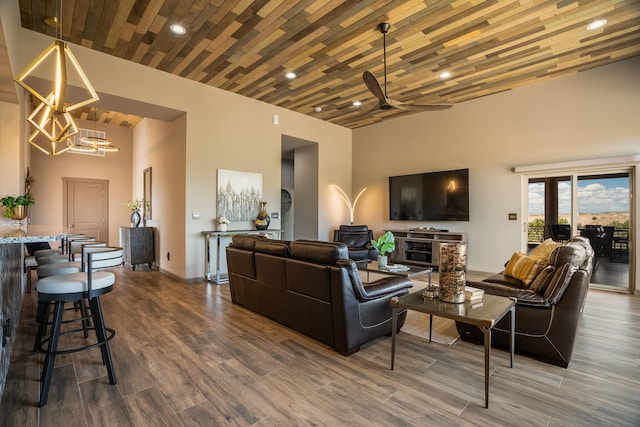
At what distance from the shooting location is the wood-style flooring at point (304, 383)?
1.84 meters

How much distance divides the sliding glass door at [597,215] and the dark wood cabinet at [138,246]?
734cm

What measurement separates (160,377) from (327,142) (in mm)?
6258

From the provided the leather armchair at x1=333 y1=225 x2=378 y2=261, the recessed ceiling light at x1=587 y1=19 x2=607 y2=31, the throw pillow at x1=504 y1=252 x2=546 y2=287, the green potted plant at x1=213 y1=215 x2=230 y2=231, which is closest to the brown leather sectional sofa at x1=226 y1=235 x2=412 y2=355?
the throw pillow at x1=504 y1=252 x2=546 y2=287

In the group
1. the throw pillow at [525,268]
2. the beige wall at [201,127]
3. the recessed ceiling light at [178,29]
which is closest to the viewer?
the throw pillow at [525,268]

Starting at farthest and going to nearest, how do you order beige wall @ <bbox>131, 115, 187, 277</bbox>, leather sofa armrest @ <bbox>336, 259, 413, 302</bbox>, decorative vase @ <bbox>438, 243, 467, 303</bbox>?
beige wall @ <bbox>131, 115, 187, 277</bbox> < leather sofa armrest @ <bbox>336, 259, 413, 302</bbox> < decorative vase @ <bbox>438, 243, 467, 303</bbox>

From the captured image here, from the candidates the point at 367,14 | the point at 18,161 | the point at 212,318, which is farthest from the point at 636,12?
the point at 18,161

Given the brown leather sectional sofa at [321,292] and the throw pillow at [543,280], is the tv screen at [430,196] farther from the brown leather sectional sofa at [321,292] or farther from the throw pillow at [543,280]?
the brown leather sectional sofa at [321,292]

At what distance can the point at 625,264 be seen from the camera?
475 centimetres

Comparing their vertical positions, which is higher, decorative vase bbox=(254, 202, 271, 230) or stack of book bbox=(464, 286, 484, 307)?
decorative vase bbox=(254, 202, 271, 230)

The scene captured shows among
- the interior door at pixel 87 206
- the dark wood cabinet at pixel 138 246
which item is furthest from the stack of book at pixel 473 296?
the interior door at pixel 87 206

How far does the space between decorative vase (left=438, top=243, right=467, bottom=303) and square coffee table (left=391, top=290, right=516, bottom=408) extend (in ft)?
0.19

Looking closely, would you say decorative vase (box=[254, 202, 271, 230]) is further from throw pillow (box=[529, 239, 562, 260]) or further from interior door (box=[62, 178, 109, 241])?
interior door (box=[62, 178, 109, 241])

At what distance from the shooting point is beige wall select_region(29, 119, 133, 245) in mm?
7513

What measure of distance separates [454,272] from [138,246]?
6.09m
